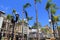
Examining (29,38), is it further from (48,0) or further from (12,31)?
(48,0)

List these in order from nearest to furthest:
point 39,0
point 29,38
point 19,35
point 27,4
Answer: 1. point 39,0
2. point 27,4
3. point 19,35
4. point 29,38

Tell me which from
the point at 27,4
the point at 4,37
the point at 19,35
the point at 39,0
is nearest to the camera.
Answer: the point at 39,0

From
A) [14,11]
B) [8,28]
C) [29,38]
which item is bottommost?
[29,38]

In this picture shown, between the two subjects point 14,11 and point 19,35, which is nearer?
point 14,11

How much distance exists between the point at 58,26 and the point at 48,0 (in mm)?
7481

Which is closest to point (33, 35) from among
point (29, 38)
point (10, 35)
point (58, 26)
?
point (29, 38)

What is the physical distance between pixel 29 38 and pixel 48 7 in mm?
20446

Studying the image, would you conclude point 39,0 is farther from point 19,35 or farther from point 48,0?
point 19,35

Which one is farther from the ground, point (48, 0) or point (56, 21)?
point (48, 0)

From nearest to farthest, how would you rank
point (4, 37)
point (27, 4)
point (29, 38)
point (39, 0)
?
point (39, 0) → point (27, 4) → point (4, 37) → point (29, 38)

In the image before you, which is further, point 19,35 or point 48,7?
point 19,35

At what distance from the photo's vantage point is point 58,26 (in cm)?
4203

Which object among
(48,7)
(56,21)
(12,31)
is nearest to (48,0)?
(48,7)

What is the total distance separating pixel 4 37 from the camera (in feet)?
146
